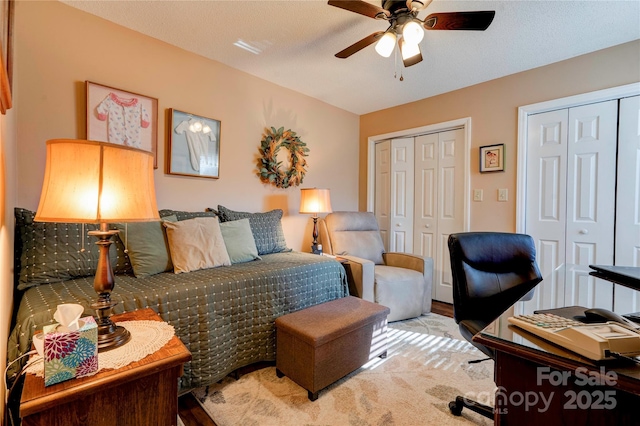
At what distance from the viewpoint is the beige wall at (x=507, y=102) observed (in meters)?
2.29

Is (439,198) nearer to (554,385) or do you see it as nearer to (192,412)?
(554,385)

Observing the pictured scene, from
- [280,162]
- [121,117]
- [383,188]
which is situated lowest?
[383,188]

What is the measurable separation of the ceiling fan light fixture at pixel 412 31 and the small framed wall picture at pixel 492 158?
1744 millimetres

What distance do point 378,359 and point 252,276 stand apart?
1.09 meters

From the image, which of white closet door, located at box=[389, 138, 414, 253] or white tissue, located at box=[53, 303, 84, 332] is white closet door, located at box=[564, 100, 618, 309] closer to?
white closet door, located at box=[389, 138, 414, 253]

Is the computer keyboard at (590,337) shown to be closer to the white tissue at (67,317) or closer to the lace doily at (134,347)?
the lace doily at (134,347)

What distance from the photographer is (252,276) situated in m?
1.81

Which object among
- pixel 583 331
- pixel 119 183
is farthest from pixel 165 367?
pixel 583 331

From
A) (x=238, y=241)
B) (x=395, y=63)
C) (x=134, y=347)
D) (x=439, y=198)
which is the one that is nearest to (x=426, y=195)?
(x=439, y=198)

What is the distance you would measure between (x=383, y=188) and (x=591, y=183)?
2058 mm

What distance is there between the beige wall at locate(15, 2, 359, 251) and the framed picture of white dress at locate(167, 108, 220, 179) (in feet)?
0.21

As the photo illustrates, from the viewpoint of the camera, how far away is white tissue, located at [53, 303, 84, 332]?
33.4 inches

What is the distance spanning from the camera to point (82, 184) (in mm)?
865

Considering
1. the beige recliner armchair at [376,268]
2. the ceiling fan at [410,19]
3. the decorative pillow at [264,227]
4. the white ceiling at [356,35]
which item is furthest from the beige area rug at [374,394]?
the white ceiling at [356,35]
